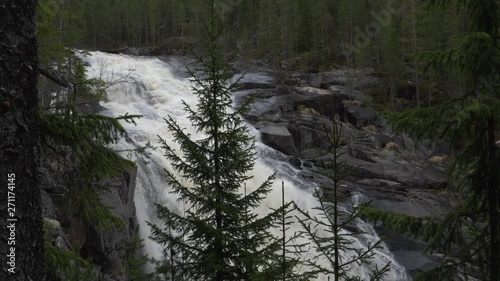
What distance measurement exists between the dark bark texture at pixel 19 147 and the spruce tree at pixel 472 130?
14.5 ft

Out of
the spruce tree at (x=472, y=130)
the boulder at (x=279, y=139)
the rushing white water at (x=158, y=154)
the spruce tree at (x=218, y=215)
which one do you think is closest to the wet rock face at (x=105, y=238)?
the rushing white water at (x=158, y=154)

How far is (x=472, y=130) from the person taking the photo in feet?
17.7

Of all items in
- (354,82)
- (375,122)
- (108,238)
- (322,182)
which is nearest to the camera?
(108,238)

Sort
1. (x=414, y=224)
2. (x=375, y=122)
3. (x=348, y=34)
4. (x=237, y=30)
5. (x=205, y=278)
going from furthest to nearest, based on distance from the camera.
Answer: (x=237, y=30)
(x=348, y=34)
(x=375, y=122)
(x=205, y=278)
(x=414, y=224)

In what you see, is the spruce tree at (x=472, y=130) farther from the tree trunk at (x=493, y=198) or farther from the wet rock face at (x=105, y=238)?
the wet rock face at (x=105, y=238)

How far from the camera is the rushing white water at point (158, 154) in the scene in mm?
16719

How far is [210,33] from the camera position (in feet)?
25.9

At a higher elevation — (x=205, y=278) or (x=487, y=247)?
(x=487, y=247)

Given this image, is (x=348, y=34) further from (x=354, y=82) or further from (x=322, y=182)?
(x=322, y=182)

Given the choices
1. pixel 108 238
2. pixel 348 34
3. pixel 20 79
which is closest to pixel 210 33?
pixel 20 79

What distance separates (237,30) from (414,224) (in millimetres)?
71690

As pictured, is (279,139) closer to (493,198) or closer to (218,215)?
(218,215)

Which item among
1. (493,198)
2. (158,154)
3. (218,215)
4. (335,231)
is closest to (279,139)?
(158,154)

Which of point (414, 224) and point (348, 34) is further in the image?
point (348, 34)
